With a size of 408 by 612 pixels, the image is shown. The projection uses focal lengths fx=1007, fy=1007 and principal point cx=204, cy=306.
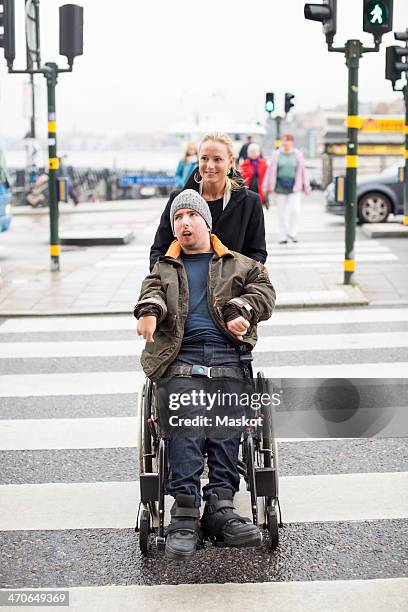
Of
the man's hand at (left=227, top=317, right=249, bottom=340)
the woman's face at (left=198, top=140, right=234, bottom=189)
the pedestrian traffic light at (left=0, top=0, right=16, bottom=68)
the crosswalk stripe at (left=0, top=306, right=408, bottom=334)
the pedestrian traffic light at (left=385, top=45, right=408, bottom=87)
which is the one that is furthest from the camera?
the pedestrian traffic light at (left=385, top=45, right=408, bottom=87)

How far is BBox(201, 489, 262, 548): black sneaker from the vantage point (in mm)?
3953

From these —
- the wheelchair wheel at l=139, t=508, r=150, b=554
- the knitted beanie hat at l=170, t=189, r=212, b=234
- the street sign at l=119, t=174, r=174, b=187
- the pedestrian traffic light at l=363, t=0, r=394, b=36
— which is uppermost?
the pedestrian traffic light at l=363, t=0, r=394, b=36

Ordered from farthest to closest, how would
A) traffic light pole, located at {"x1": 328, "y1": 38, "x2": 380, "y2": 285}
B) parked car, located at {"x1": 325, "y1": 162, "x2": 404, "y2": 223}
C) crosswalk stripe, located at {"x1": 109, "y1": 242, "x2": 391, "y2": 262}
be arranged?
parked car, located at {"x1": 325, "y1": 162, "x2": 404, "y2": 223}
crosswalk stripe, located at {"x1": 109, "y1": 242, "x2": 391, "y2": 262}
traffic light pole, located at {"x1": 328, "y1": 38, "x2": 380, "y2": 285}

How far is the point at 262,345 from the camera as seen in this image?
8.78 metres

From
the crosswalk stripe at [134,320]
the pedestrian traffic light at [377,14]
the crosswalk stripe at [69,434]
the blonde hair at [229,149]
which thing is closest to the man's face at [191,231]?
the blonde hair at [229,149]

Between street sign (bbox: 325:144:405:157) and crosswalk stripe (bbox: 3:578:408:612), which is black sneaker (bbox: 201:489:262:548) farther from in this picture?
street sign (bbox: 325:144:405:157)

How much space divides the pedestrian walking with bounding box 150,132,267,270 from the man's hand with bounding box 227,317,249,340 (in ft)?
2.01

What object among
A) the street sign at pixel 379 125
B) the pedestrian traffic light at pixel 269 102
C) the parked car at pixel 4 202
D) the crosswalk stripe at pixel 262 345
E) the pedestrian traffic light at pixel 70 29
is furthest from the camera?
the pedestrian traffic light at pixel 269 102

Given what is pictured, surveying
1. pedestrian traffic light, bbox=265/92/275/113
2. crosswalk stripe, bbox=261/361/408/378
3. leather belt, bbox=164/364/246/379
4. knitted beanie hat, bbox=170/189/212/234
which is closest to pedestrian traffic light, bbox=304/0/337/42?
crosswalk stripe, bbox=261/361/408/378

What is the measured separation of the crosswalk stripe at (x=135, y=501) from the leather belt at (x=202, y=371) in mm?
848

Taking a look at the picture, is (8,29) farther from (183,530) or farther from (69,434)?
(183,530)

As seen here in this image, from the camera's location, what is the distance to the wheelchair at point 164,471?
4062mm

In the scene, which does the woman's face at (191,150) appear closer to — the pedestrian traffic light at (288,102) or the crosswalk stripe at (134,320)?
the crosswalk stripe at (134,320)

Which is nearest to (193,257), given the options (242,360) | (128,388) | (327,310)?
(242,360)
